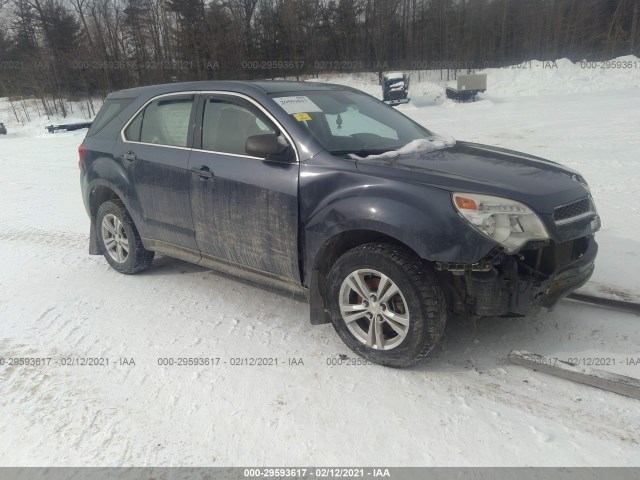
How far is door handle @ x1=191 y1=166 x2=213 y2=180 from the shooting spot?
147 inches

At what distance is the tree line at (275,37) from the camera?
3900 centimetres

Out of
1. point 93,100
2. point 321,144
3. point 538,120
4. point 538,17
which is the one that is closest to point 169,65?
point 93,100

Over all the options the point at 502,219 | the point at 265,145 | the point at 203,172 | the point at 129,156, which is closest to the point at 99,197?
the point at 129,156

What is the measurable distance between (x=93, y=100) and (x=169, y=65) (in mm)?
6788

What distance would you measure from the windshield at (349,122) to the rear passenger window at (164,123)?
95 centimetres

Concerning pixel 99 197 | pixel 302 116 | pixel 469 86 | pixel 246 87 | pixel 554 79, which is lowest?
pixel 554 79

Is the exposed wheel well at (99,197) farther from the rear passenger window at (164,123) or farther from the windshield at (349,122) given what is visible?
the windshield at (349,122)

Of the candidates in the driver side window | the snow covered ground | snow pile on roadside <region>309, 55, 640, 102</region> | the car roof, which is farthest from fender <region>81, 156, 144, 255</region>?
snow pile on roadside <region>309, 55, 640, 102</region>

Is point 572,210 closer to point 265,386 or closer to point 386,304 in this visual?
point 386,304

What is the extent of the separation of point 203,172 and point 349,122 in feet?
3.99

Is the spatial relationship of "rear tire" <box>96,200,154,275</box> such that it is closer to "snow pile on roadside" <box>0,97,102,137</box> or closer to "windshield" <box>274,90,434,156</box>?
"windshield" <box>274,90,434,156</box>

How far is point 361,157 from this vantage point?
128 inches

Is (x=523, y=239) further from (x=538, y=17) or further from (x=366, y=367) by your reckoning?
(x=538, y=17)

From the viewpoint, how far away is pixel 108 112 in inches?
193
